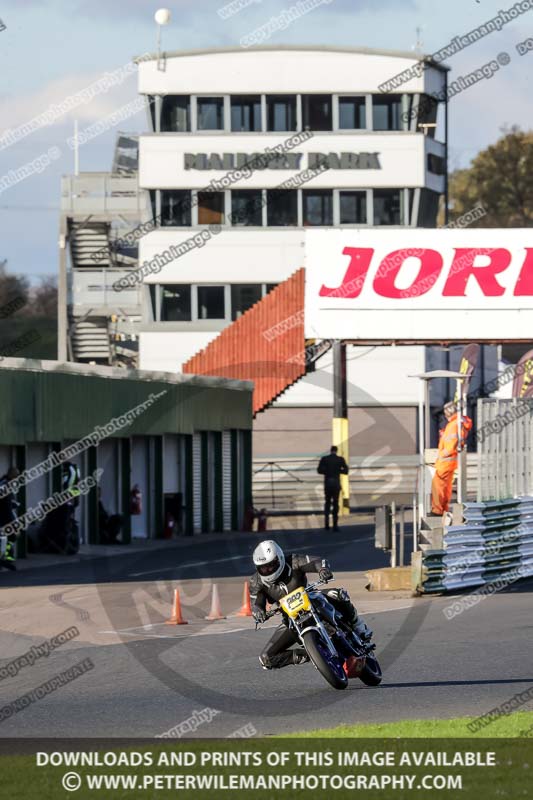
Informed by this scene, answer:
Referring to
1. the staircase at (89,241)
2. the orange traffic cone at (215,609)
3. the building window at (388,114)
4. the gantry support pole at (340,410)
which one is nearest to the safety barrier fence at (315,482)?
the gantry support pole at (340,410)

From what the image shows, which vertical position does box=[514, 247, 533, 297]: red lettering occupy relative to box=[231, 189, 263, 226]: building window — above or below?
below

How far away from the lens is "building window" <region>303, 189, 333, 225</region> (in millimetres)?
63719

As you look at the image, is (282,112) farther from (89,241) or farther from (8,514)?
(8,514)

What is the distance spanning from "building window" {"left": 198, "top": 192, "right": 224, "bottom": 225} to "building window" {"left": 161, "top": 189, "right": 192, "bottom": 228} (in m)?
0.47

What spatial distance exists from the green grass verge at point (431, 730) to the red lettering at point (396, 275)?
33.5 metres

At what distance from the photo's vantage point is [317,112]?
2500 inches

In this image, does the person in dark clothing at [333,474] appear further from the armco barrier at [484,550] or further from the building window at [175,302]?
the building window at [175,302]

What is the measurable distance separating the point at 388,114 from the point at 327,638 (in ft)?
172

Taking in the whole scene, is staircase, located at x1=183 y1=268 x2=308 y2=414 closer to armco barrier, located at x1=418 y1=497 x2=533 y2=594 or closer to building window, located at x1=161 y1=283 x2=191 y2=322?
building window, located at x1=161 y1=283 x2=191 y2=322

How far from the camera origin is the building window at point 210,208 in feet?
208

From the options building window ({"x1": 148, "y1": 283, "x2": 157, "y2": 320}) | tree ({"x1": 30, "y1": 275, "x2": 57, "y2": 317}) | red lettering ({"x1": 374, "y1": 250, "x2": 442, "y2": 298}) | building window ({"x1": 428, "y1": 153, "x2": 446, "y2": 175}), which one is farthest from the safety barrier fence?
tree ({"x1": 30, "y1": 275, "x2": 57, "y2": 317})

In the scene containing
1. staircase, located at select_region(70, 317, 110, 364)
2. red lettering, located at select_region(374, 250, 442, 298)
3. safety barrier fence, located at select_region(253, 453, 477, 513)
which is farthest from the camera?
staircase, located at select_region(70, 317, 110, 364)

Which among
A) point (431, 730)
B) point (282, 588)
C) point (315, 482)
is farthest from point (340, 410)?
point (431, 730)

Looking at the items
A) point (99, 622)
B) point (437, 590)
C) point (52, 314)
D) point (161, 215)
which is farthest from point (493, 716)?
point (52, 314)
